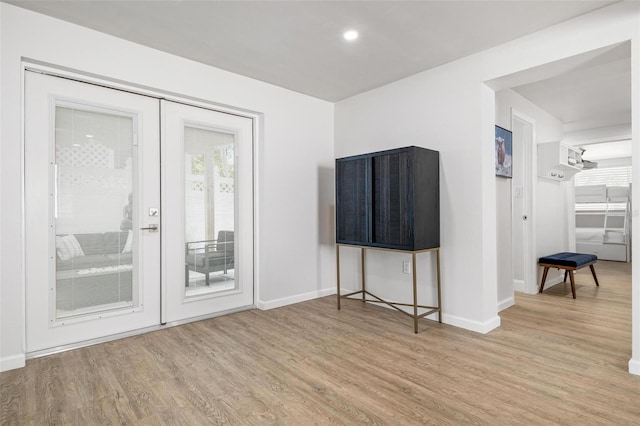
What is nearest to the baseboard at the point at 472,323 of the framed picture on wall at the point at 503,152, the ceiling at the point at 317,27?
the framed picture on wall at the point at 503,152

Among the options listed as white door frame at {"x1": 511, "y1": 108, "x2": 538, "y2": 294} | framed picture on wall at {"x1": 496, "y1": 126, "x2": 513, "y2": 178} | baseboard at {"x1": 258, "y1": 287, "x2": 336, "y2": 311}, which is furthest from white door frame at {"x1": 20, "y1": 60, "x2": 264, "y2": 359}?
white door frame at {"x1": 511, "y1": 108, "x2": 538, "y2": 294}

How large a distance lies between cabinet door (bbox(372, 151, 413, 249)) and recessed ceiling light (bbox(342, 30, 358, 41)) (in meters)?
1.04

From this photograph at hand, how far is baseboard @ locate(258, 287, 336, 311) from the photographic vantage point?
12.8ft

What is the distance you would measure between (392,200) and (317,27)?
5.19ft

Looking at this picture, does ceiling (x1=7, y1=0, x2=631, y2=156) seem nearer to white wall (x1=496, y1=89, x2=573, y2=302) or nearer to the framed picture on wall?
white wall (x1=496, y1=89, x2=573, y2=302)

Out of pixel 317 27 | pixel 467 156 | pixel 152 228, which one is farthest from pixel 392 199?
pixel 152 228

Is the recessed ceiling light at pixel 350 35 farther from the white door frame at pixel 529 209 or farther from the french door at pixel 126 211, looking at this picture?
the white door frame at pixel 529 209

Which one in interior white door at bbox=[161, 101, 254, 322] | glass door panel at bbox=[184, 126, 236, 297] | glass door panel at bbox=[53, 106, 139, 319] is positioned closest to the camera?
glass door panel at bbox=[53, 106, 139, 319]

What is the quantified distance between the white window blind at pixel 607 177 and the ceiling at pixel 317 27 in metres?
7.99

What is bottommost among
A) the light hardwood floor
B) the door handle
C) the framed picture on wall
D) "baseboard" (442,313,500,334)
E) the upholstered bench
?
the light hardwood floor

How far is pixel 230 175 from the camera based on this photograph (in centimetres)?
378

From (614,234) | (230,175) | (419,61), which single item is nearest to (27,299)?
(230,175)

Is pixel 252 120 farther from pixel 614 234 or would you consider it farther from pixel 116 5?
pixel 614 234

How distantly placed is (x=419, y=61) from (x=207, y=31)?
190 centimetres
